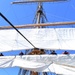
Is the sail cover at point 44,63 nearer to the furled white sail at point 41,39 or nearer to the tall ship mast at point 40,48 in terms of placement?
the tall ship mast at point 40,48

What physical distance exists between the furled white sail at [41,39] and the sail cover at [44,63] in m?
0.72

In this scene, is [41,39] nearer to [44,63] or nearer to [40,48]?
[40,48]

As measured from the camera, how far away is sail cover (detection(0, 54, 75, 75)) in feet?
20.4

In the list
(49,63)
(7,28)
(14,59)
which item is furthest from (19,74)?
(49,63)

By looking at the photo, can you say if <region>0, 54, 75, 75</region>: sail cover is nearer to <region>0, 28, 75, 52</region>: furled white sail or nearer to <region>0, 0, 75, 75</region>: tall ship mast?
<region>0, 0, 75, 75</region>: tall ship mast

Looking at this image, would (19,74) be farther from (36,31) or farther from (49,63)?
(49,63)

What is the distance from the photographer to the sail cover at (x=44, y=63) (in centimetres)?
621

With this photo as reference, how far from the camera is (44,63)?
650cm

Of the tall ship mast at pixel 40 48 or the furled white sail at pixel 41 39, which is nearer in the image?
the tall ship mast at pixel 40 48

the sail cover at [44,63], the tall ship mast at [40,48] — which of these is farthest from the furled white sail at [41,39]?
the sail cover at [44,63]

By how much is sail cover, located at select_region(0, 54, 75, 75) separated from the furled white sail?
0.72m

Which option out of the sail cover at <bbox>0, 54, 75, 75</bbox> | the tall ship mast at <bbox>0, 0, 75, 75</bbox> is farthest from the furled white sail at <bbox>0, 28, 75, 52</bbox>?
the sail cover at <bbox>0, 54, 75, 75</bbox>

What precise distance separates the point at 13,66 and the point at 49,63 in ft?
3.60

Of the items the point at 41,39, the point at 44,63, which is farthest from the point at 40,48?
the point at 44,63
